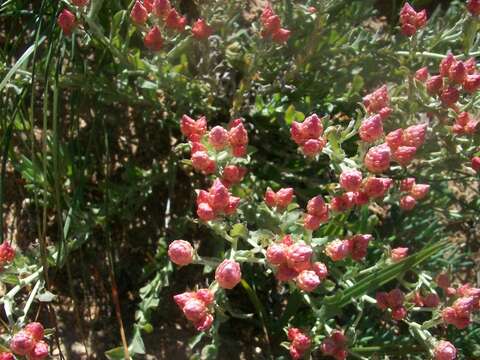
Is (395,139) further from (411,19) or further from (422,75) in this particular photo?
(411,19)

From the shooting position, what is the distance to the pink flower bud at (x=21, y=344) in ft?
5.86

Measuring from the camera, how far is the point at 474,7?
227 centimetres

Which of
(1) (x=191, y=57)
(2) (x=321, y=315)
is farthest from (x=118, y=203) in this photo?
(2) (x=321, y=315)

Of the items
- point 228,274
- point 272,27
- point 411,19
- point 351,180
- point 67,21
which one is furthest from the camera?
point 411,19

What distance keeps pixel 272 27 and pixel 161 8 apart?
14.8 inches

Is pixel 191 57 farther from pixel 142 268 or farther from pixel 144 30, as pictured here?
pixel 142 268

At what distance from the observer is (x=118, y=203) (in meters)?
2.51

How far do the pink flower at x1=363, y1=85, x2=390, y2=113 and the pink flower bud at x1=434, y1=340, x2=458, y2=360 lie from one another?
0.75 metres

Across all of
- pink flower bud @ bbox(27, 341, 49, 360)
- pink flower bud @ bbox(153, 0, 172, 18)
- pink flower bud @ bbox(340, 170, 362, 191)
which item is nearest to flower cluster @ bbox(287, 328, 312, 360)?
pink flower bud @ bbox(340, 170, 362, 191)

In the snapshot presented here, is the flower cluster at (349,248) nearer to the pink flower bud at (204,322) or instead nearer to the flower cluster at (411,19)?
the pink flower bud at (204,322)

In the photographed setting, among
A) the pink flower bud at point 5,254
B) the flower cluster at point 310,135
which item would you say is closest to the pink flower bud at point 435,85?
the flower cluster at point 310,135

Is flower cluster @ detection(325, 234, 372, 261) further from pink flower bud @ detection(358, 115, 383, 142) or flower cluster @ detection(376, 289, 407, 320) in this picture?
pink flower bud @ detection(358, 115, 383, 142)

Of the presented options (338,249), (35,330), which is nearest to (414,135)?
(338,249)

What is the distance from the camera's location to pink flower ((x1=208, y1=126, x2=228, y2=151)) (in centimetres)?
193
